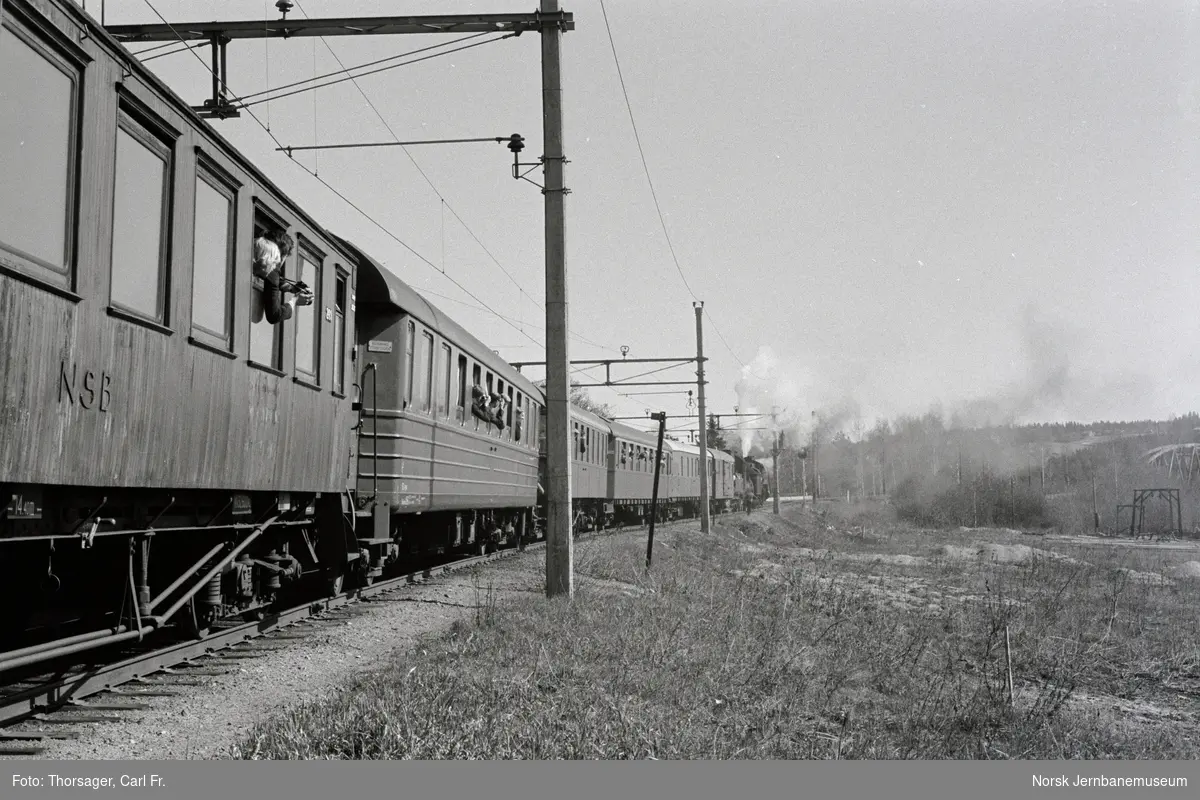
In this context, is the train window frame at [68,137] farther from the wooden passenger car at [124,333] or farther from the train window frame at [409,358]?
the train window frame at [409,358]

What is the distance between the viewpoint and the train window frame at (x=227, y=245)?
6.19 meters

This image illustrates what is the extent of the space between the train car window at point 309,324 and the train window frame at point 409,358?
2175mm

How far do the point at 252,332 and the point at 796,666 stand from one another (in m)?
5.51

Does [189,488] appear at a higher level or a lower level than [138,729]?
higher

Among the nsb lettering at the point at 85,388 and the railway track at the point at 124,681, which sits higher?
the nsb lettering at the point at 85,388

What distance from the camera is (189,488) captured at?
20.3 ft

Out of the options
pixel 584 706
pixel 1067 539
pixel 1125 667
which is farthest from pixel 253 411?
pixel 1067 539

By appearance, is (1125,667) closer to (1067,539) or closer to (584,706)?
(584,706)

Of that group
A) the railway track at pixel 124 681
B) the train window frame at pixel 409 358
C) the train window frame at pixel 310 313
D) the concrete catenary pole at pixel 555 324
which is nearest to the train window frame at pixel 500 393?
the concrete catenary pole at pixel 555 324

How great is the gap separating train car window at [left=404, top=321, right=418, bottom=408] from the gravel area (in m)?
2.11

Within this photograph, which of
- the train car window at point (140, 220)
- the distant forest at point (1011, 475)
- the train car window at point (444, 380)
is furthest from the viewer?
the distant forest at point (1011, 475)

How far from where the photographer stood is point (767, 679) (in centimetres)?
845

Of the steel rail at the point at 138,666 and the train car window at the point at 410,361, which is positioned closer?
the steel rail at the point at 138,666

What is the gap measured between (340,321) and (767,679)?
193 inches
